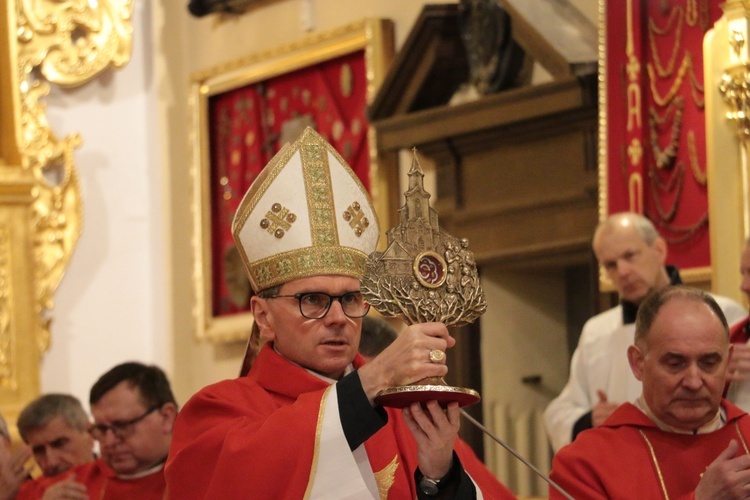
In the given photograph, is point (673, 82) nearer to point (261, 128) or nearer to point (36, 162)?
point (261, 128)

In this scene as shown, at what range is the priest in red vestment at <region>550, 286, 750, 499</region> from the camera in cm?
400

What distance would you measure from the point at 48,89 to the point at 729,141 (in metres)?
5.39

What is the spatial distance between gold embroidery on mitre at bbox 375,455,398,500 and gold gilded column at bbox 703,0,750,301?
2800 millimetres

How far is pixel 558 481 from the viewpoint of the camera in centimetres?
412

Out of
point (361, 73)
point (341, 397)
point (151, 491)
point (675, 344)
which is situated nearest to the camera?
point (341, 397)

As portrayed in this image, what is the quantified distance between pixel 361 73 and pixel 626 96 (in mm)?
2492

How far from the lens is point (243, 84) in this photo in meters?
10.3

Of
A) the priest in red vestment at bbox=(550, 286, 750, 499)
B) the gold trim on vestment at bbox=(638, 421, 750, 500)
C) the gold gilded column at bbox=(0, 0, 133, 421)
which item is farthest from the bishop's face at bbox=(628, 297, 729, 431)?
the gold gilded column at bbox=(0, 0, 133, 421)

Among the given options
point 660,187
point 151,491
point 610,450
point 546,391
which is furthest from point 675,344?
point 546,391

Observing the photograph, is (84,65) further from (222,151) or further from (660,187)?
(660,187)

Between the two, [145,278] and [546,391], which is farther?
[145,278]

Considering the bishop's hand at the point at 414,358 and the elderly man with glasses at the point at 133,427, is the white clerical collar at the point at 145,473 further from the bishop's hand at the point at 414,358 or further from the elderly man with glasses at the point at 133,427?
the bishop's hand at the point at 414,358

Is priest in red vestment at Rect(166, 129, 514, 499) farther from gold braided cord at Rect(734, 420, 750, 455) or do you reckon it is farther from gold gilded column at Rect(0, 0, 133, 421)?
gold gilded column at Rect(0, 0, 133, 421)

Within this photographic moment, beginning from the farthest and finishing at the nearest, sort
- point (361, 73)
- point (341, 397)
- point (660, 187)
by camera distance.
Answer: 1. point (361, 73)
2. point (660, 187)
3. point (341, 397)
